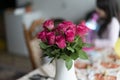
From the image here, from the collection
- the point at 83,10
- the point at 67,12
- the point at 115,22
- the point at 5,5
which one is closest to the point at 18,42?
the point at 5,5

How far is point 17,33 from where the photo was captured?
395 centimetres

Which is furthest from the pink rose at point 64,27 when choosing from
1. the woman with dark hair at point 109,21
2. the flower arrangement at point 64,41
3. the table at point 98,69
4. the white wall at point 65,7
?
the white wall at point 65,7

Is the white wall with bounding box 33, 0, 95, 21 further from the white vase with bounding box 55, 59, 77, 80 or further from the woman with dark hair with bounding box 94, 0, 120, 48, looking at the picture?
the white vase with bounding box 55, 59, 77, 80

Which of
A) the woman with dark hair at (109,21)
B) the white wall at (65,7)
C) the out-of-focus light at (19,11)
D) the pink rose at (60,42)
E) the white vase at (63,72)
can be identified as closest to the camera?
the pink rose at (60,42)

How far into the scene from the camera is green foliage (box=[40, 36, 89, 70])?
1239 millimetres

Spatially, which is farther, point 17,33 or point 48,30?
point 17,33

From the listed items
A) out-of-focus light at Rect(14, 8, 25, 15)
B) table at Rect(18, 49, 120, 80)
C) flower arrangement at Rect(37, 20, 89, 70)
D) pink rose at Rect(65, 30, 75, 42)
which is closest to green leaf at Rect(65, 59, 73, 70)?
flower arrangement at Rect(37, 20, 89, 70)

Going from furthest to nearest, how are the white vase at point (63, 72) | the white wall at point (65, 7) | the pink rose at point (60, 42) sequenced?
the white wall at point (65, 7), the white vase at point (63, 72), the pink rose at point (60, 42)

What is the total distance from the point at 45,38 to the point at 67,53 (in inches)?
5.6

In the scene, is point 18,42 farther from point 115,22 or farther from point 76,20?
point 115,22

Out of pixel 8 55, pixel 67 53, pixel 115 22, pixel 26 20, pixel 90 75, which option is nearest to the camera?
pixel 67 53

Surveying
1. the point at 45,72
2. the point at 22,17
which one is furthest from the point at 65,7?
the point at 45,72

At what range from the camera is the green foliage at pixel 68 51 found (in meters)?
1.24

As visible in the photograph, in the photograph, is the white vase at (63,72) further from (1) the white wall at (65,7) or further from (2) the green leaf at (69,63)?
(1) the white wall at (65,7)
